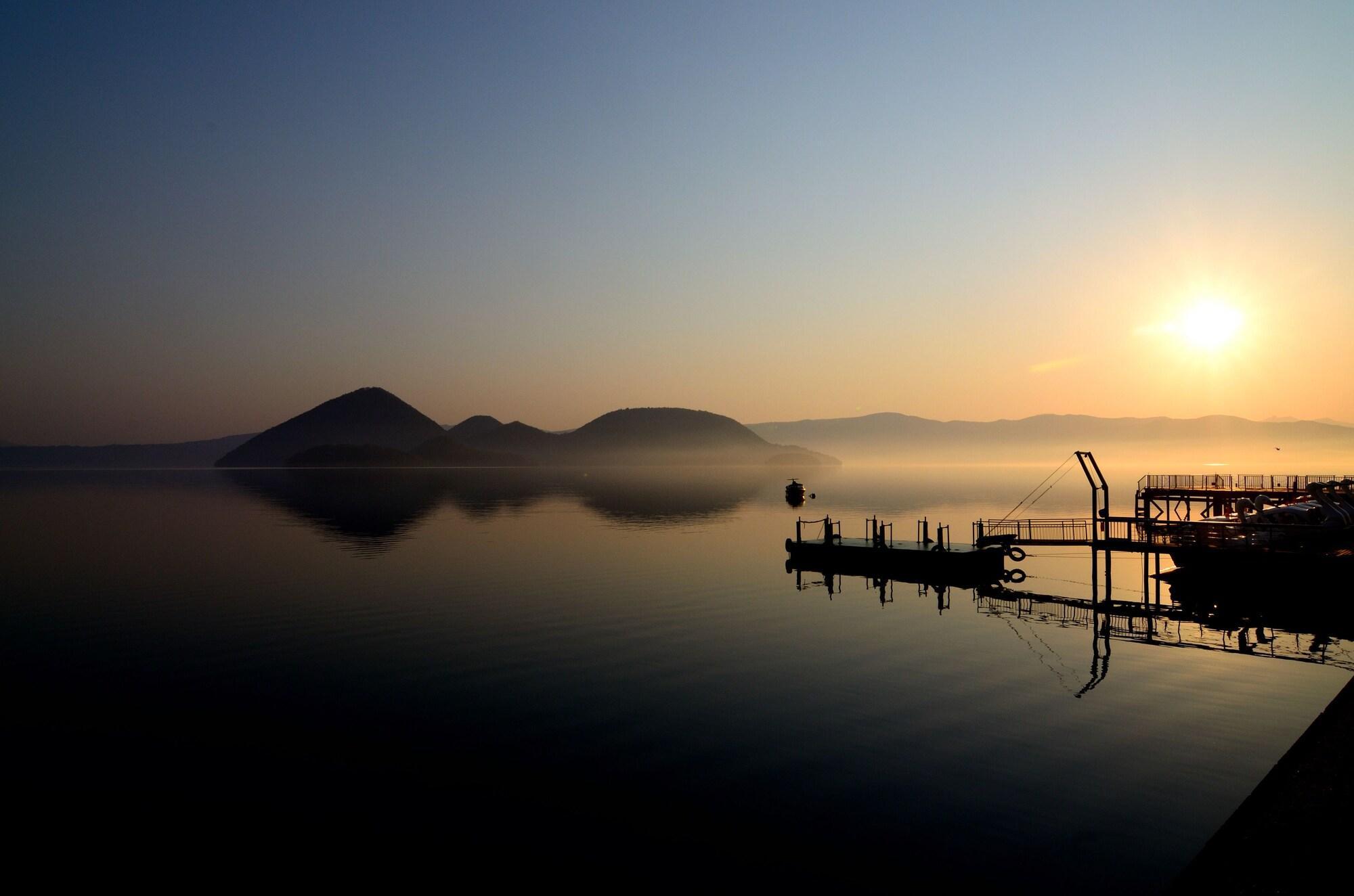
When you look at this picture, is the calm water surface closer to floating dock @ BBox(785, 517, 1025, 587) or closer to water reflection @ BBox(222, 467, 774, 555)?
floating dock @ BBox(785, 517, 1025, 587)

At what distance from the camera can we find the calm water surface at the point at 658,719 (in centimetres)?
1588

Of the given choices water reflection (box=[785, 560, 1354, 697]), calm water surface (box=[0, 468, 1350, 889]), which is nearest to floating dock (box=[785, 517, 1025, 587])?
water reflection (box=[785, 560, 1354, 697])

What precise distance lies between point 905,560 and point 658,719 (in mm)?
36434

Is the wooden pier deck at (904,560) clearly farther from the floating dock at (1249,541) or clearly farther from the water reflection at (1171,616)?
the floating dock at (1249,541)

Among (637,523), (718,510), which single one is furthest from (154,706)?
(718,510)

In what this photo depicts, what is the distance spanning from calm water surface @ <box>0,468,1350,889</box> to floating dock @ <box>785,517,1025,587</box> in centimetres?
509

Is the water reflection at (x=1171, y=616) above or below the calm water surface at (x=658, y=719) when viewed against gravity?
below

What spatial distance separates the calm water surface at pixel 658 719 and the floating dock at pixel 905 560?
509 cm

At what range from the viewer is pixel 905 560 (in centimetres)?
5519

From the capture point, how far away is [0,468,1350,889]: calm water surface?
15883 millimetres

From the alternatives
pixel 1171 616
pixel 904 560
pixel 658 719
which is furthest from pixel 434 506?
pixel 658 719

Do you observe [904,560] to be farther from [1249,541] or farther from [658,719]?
[658,719]

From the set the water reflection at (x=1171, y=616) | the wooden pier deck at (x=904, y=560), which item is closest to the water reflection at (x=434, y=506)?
the wooden pier deck at (x=904, y=560)

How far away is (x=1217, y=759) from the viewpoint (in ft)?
65.6
